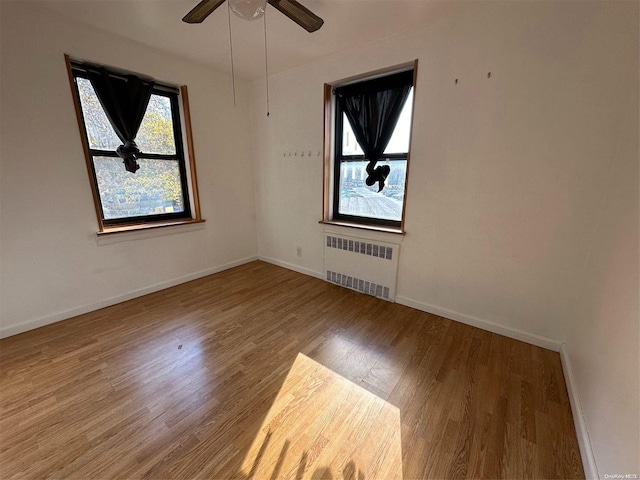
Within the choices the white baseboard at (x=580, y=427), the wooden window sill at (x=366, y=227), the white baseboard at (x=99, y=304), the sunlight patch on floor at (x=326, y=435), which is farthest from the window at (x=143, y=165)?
the white baseboard at (x=580, y=427)

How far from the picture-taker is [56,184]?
7.22 feet

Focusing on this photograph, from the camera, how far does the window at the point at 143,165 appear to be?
2350 mm

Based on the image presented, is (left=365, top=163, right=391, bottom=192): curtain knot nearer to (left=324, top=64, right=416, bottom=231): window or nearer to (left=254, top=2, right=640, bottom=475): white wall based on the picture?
(left=324, top=64, right=416, bottom=231): window

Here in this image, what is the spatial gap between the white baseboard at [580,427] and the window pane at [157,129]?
13.3 feet

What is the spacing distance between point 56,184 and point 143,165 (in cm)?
75

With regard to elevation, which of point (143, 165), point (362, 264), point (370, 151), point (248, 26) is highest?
point (248, 26)

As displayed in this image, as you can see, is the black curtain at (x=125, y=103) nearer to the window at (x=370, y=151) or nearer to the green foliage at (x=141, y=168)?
the green foliage at (x=141, y=168)

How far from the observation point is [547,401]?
1.52 meters

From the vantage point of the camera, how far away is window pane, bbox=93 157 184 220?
99.5 inches

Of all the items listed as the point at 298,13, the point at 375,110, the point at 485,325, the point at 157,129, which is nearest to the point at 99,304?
the point at 157,129

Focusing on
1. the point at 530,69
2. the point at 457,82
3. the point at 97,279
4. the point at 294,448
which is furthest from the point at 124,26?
the point at 294,448

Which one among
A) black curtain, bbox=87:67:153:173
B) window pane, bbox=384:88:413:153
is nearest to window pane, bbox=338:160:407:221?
window pane, bbox=384:88:413:153

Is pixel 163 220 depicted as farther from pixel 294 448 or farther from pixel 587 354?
pixel 587 354

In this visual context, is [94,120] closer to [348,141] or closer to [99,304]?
[99,304]
